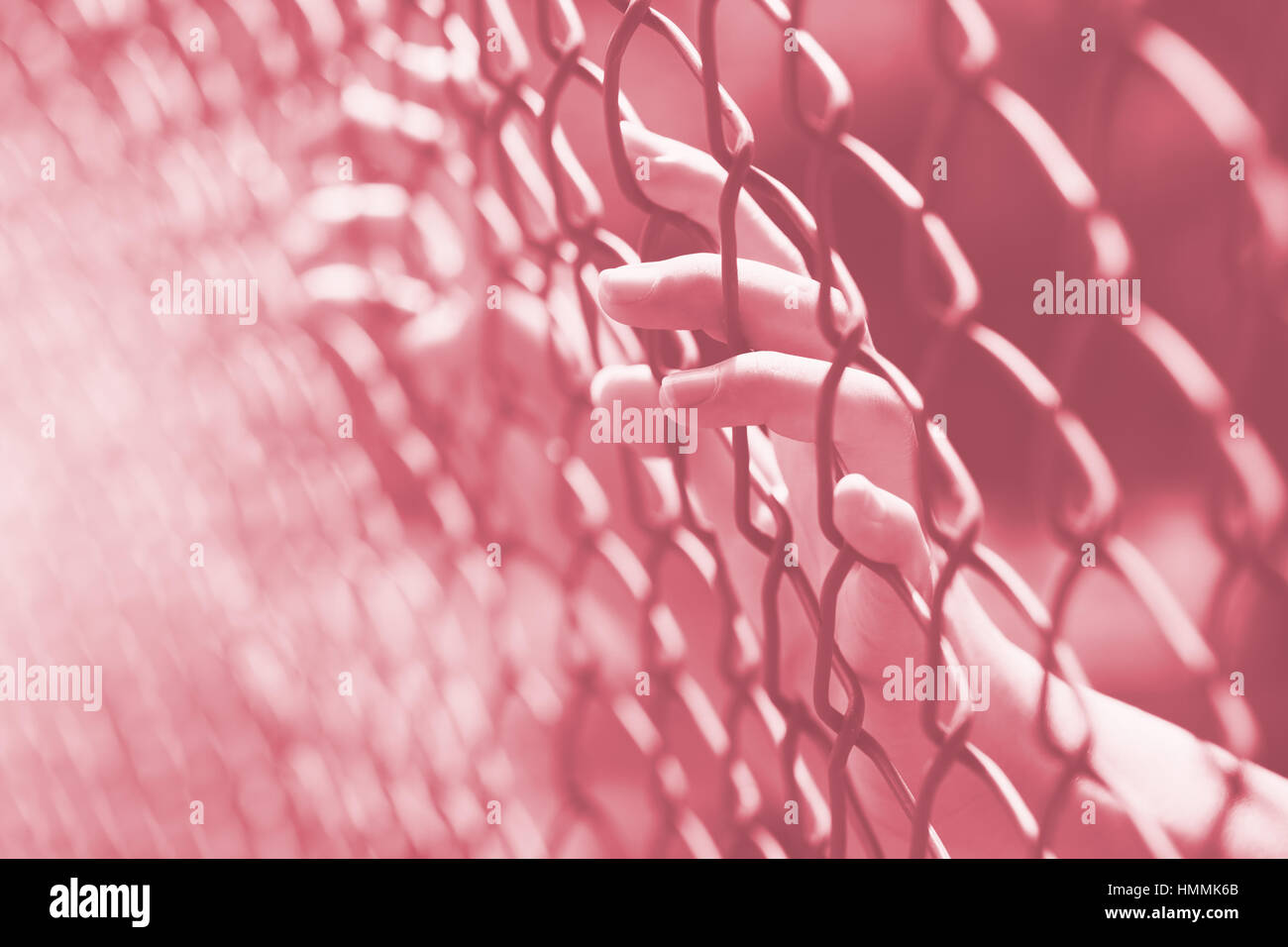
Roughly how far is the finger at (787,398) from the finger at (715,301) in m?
0.02

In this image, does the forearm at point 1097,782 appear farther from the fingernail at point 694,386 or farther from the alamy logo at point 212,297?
the alamy logo at point 212,297

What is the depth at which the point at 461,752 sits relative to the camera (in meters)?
1.09

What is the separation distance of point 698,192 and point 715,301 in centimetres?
10

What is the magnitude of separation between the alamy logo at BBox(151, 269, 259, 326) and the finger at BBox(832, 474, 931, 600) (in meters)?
0.93

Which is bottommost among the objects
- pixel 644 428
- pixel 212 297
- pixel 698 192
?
pixel 644 428

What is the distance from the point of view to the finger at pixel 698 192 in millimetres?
544

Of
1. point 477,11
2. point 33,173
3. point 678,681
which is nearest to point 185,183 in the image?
point 33,173

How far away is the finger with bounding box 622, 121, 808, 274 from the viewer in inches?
21.4

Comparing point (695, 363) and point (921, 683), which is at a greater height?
point (695, 363)

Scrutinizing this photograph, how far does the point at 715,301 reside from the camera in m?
0.48

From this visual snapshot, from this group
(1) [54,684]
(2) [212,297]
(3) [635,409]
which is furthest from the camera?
(1) [54,684]
